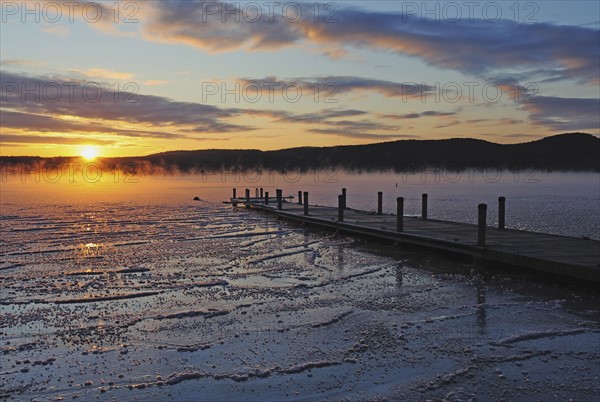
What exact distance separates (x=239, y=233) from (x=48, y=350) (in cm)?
1858

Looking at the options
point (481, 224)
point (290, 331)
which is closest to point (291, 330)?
point (290, 331)

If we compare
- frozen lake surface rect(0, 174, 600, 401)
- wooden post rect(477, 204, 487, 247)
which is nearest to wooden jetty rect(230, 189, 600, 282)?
wooden post rect(477, 204, 487, 247)

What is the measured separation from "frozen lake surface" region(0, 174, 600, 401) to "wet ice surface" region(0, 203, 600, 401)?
3cm

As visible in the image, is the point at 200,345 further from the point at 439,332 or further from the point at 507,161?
the point at 507,161

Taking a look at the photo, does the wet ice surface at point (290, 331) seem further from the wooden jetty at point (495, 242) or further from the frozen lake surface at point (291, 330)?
the wooden jetty at point (495, 242)

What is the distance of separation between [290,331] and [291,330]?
6 cm

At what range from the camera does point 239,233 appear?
89.2ft

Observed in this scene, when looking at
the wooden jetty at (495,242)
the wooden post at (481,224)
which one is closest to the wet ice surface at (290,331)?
the wooden jetty at (495,242)

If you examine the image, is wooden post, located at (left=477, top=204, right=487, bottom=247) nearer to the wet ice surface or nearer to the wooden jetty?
the wooden jetty

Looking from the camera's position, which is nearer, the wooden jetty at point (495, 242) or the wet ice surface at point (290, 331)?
the wet ice surface at point (290, 331)

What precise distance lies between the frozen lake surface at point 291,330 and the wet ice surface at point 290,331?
3 centimetres

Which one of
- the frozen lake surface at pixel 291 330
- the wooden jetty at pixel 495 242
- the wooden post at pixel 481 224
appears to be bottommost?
the frozen lake surface at pixel 291 330

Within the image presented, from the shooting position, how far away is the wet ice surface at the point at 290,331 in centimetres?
734

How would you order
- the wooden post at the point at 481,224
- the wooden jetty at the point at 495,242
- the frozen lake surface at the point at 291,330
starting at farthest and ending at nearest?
the wooden post at the point at 481,224
the wooden jetty at the point at 495,242
the frozen lake surface at the point at 291,330
